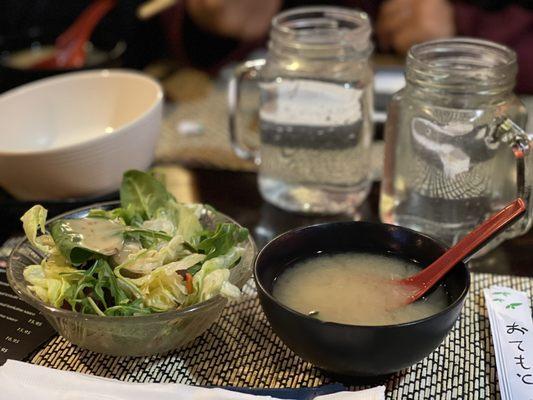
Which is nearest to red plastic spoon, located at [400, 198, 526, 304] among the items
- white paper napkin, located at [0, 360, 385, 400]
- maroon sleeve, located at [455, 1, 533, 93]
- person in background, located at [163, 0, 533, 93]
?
white paper napkin, located at [0, 360, 385, 400]

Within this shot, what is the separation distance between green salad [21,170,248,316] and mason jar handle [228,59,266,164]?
36 centimetres

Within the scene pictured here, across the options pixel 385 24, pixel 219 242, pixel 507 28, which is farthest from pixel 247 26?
pixel 219 242

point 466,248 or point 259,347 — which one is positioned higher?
point 466,248

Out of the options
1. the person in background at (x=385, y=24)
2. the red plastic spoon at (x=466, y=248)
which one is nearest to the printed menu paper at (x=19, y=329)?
the red plastic spoon at (x=466, y=248)

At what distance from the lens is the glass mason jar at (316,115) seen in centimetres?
108

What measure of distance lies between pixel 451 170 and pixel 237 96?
0.40 metres

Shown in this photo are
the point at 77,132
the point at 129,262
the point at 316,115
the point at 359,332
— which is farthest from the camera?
the point at 77,132

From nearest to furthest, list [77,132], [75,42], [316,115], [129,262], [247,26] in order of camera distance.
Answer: [129,262] < [316,115] < [77,132] < [75,42] < [247,26]

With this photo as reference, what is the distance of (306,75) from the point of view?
109cm

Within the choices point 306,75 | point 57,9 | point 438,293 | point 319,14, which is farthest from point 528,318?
point 57,9

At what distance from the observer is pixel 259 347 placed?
80cm

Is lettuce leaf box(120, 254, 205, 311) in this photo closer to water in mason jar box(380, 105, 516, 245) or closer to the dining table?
the dining table

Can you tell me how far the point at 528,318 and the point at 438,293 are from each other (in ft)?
0.43

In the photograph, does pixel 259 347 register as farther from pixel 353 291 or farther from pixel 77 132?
pixel 77 132
